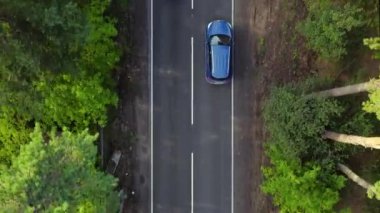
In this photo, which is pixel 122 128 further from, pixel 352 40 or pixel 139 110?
pixel 352 40

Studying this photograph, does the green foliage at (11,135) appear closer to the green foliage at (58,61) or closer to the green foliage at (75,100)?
the green foliage at (58,61)

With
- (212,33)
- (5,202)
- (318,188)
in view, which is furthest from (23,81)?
(318,188)

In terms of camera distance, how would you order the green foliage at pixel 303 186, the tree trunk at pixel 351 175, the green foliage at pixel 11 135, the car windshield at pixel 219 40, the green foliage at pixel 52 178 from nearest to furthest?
the green foliage at pixel 52 178 → the green foliage at pixel 303 186 → the tree trunk at pixel 351 175 → the green foliage at pixel 11 135 → the car windshield at pixel 219 40

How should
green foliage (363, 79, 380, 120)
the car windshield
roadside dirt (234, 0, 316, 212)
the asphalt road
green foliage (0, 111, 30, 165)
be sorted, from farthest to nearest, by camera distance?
1. the asphalt road
2. roadside dirt (234, 0, 316, 212)
3. the car windshield
4. green foliage (0, 111, 30, 165)
5. green foliage (363, 79, 380, 120)

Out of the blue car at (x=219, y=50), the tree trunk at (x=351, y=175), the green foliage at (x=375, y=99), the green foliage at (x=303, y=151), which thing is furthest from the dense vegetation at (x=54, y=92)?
the tree trunk at (x=351, y=175)

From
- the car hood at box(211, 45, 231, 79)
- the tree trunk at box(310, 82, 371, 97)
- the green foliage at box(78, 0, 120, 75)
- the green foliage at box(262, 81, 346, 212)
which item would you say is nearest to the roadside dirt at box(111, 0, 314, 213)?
the car hood at box(211, 45, 231, 79)

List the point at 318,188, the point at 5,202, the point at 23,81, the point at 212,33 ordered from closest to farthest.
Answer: the point at 5,202
the point at 23,81
the point at 318,188
the point at 212,33

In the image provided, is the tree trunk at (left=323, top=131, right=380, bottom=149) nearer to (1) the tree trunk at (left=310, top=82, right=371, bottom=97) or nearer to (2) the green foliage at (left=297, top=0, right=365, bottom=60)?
(1) the tree trunk at (left=310, top=82, right=371, bottom=97)
